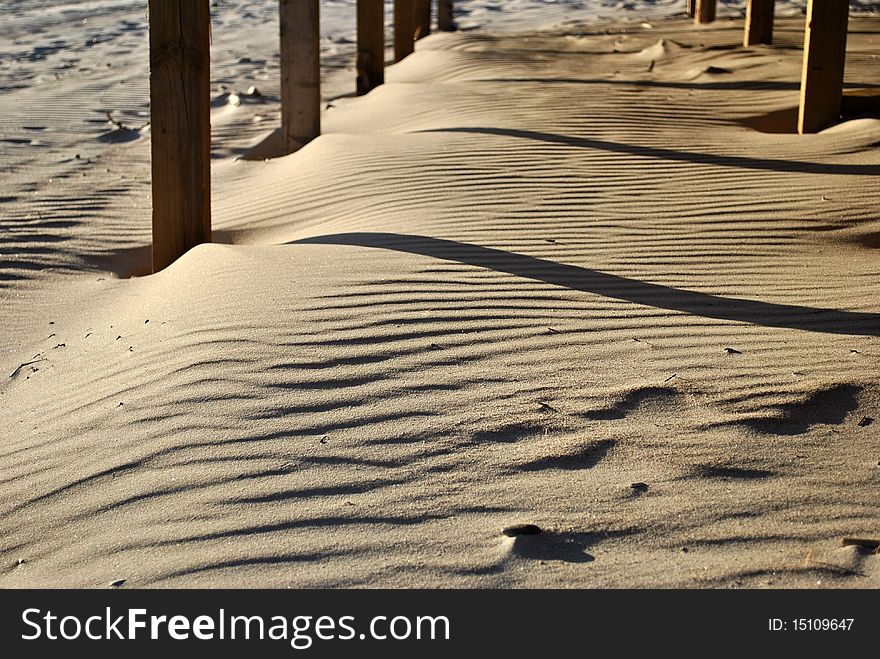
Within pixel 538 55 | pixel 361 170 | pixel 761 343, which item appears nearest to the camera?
pixel 761 343

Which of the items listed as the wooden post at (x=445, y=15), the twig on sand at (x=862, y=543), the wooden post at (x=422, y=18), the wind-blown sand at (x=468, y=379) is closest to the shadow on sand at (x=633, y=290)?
the wind-blown sand at (x=468, y=379)

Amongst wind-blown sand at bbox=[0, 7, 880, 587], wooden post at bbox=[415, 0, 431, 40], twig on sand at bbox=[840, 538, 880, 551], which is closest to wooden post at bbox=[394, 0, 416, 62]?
wooden post at bbox=[415, 0, 431, 40]

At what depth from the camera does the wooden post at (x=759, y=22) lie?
11172 mm

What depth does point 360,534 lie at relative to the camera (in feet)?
8.49

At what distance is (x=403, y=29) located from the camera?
12.8m

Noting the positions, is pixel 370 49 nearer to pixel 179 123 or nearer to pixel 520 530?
pixel 179 123

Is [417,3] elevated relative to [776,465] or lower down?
elevated

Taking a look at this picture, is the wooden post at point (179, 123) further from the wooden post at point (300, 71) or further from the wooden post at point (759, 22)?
the wooden post at point (759, 22)

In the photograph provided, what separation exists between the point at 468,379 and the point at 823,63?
4795mm

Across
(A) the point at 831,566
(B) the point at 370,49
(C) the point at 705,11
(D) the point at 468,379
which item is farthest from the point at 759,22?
(A) the point at 831,566

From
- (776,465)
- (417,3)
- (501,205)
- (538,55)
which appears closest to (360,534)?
(776,465)

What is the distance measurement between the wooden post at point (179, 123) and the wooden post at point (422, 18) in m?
11.0

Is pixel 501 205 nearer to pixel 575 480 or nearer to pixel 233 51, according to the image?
pixel 575 480
